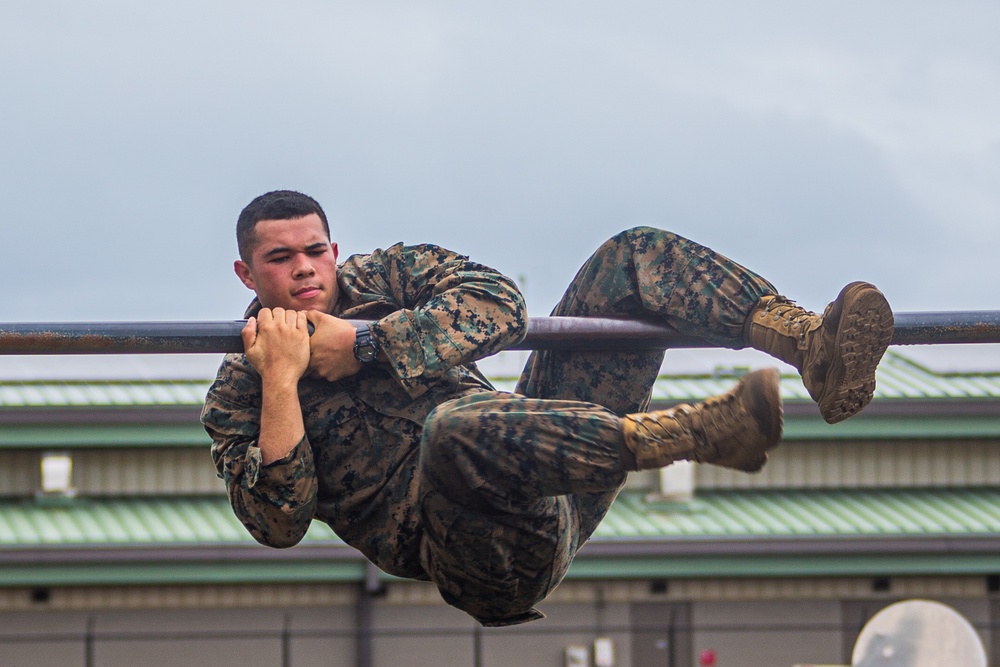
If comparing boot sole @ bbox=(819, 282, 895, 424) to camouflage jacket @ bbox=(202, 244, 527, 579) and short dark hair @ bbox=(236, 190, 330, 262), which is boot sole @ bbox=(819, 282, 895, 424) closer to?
camouflage jacket @ bbox=(202, 244, 527, 579)

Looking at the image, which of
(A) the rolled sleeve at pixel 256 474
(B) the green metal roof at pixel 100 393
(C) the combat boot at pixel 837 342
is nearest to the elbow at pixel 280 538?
(A) the rolled sleeve at pixel 256 474

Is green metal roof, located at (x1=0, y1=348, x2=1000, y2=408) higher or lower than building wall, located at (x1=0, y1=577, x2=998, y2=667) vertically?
higher

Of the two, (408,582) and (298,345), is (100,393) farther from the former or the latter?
(298,345)

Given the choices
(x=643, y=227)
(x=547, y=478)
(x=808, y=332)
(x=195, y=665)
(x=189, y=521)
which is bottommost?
(x=195, y=665)

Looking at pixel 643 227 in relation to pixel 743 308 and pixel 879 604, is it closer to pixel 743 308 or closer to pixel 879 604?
pixel 743 308

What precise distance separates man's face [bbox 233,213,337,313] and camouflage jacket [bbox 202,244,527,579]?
0.41 ft

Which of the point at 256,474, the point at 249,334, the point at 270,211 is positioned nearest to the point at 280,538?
the point at 256,474

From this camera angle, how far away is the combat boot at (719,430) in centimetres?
446

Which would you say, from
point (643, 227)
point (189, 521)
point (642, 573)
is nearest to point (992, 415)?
point (642, 573)

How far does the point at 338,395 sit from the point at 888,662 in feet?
30.7

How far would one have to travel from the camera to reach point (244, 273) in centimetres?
516

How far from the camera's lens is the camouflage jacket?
4.84m

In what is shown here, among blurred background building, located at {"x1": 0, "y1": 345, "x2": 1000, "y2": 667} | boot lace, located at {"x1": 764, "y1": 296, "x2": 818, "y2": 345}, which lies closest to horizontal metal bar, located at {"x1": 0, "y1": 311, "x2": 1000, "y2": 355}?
boot lace, located at {"x1": 764, "y1": 296, "x2": 818, "y2": 345}

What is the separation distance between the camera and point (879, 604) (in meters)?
17.5
